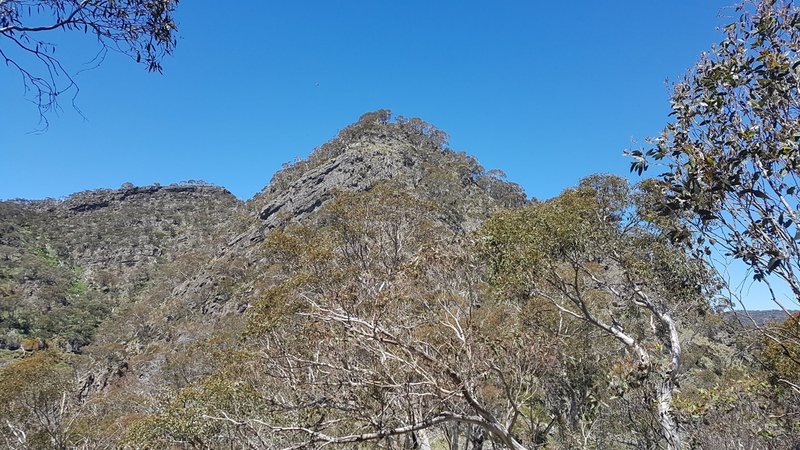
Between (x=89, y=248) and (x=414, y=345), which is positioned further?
(x=89, y=248)

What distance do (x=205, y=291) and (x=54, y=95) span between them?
48.4m

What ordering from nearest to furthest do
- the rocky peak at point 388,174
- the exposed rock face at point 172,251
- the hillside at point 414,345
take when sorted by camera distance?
the hillside at point 414,345 < the exposed rock face at point 172,251 < the rocky peak at point 388,174

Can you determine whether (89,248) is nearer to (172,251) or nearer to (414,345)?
(172,251)

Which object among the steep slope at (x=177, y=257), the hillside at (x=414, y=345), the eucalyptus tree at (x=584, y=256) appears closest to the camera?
the hillside at (x=414, y=345)

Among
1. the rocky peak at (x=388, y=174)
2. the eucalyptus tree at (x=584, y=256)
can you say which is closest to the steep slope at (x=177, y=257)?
the rocky peak at (x=388, y=174)

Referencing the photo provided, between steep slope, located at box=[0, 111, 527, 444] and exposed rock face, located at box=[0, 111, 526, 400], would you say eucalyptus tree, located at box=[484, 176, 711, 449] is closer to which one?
steep slope, located at box=[0, 111, 527, 444]

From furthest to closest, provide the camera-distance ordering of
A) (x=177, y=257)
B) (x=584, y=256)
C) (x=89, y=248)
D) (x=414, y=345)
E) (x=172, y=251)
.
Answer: (x=89, y=248) → (x=172, y=251) → (x=177, y=257) → (x=584, y=256) → (x=414, y=345)

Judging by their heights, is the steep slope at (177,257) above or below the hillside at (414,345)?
above

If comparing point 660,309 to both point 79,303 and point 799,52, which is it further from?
point 79,303

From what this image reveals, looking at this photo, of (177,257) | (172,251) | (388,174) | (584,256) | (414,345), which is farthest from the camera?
(172,251)

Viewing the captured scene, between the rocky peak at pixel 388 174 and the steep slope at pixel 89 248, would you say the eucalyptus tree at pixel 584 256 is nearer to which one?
the rocky peak at pixel 388 174

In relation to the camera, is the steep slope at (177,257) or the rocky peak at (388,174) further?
the rocky peak at (388,174)

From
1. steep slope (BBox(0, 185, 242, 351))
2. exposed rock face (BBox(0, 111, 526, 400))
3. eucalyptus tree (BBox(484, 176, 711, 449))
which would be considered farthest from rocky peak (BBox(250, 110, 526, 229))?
eucalyptus tree (BBox(484, 176, 711, 449))

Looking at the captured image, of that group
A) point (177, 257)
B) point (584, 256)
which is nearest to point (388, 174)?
point (177, 257)
